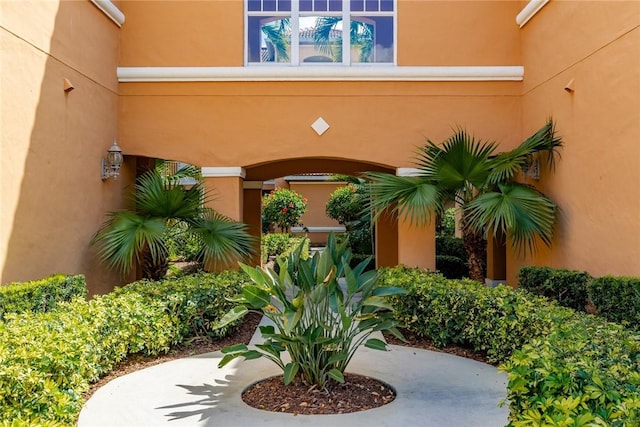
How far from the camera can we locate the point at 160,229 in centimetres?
809

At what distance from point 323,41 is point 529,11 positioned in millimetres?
3587

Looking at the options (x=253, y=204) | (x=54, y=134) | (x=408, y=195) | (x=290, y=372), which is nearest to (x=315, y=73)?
(x=408, y=195)

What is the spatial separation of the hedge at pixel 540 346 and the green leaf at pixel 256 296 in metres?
2.11

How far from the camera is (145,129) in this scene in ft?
31.6

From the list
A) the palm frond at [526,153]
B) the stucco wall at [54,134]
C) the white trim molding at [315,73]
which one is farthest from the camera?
the white trim molding at [315,73]

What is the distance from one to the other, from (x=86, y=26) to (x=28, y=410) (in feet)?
21.9

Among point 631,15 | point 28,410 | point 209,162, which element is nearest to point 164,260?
point 209,162

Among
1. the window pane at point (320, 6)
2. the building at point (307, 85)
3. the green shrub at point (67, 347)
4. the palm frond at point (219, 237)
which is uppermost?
the window pane at point (320, 6)

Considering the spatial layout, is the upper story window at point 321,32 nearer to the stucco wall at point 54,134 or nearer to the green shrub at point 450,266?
the stucco wall at point 54,134

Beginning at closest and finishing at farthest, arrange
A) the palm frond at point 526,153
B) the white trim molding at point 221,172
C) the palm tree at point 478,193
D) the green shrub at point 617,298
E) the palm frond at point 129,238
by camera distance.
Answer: the green shrub at point 617,298 < the palm tree at point 478,193 < the palm frond at point 129,238 < the palm frond at point 526,153 < the white trim molding at point 221,172

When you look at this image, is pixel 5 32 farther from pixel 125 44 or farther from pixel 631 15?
pixel 631 15

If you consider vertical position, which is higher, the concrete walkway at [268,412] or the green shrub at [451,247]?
the green shrub at [451,247]

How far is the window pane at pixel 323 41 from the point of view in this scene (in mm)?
9773

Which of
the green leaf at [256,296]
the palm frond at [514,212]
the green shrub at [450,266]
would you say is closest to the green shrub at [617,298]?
the palm frond at [514,212]
